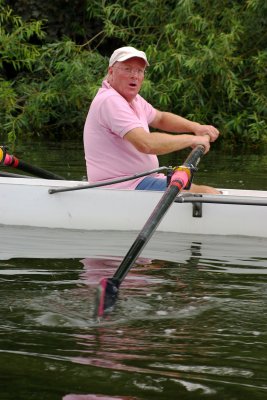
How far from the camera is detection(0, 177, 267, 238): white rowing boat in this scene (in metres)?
8.04

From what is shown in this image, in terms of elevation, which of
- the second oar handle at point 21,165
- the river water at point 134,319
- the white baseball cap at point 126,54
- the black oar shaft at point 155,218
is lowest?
the river water at point 134,319

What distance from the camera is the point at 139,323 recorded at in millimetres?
5617

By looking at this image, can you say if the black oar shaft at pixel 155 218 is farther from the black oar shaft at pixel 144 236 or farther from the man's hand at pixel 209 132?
Result: the man's hand at pixel 209 132

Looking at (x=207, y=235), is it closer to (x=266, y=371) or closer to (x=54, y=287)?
(x=54, y=287)

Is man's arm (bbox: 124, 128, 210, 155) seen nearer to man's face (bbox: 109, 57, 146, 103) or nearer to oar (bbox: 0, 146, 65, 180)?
man's face (bbox: 109, 57, 146, 103)

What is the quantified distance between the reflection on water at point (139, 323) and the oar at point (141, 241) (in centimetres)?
10

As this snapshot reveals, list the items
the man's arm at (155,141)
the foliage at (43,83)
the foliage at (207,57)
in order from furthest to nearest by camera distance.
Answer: the foliage at (43,83)
the foliage at (207,57)
the man's arm at (155,141)

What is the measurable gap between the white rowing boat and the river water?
0.09 m

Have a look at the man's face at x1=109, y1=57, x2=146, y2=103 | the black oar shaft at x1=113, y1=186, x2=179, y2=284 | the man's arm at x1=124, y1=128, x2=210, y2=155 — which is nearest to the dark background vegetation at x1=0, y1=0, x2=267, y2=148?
the man's face at x1=109, y1=57, x2=146, y2=103

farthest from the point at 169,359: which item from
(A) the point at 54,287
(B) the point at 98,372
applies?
(A) the point at 54,287

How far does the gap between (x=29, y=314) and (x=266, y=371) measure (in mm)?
1492

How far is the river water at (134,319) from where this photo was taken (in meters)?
4.66

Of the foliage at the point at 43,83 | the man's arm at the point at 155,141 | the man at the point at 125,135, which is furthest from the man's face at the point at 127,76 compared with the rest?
the foliage at the point at 43,83

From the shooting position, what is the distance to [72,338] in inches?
209
